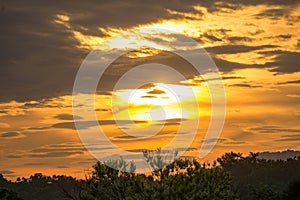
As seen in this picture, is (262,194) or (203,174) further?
(262,194)

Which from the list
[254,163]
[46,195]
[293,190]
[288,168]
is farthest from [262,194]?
[46,195]

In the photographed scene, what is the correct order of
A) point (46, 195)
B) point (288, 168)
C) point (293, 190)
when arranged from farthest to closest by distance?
1. point (46, 195)
2. point (288, 168)
3. point (293, 190)

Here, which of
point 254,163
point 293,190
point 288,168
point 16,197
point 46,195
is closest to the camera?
point 293,190

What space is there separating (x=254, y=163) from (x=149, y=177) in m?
125

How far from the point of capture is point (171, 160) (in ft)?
199

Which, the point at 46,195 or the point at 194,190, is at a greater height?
the point at 46,195

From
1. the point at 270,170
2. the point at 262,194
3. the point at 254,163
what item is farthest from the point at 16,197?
the point at 254,163

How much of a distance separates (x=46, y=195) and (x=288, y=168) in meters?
78.7

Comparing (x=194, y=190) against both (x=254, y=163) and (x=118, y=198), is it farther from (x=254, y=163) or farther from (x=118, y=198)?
(x=254, y=163)

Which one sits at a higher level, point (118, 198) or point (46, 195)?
point (46, 195)

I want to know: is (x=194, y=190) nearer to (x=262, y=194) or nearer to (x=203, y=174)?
(x=203, y=174)

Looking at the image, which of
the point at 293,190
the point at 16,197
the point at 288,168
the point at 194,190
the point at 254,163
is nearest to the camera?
the point at 194,190

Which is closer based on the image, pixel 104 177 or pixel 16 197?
pixel 104 177

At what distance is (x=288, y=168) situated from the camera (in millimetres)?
163000
